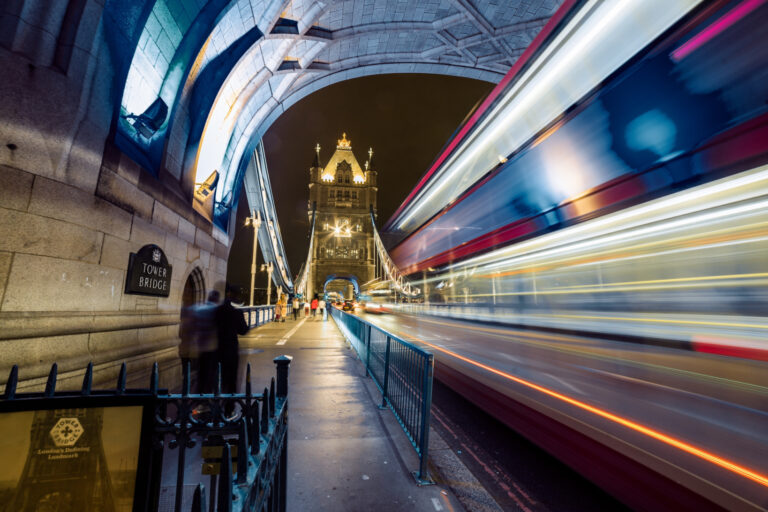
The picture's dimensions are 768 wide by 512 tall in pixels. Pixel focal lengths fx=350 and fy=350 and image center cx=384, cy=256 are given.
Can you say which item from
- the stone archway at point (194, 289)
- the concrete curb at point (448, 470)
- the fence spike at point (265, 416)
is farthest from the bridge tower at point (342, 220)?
the fence spike at point (265, 416)

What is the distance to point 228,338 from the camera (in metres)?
4.33

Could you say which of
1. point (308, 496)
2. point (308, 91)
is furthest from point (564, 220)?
point (308, 91)

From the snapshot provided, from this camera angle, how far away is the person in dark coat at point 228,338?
4.31 metres

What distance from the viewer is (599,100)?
501 centimetres

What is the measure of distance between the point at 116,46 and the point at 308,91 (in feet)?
31.2

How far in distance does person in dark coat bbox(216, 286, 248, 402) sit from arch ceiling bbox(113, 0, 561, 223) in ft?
8.52

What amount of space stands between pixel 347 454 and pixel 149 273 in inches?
143

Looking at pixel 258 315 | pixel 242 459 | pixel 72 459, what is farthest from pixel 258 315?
Result: pixel 242 459

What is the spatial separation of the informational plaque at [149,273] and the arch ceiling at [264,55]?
137 cm

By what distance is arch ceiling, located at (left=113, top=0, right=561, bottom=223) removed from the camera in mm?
5395

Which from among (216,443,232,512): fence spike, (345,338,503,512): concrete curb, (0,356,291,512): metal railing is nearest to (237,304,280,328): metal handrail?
(345,338,503,512): concrete curb

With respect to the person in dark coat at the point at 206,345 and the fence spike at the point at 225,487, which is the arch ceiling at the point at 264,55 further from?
the fence spike at the point at 225,487

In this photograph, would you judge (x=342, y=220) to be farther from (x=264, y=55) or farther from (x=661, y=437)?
(x=661, y=437)

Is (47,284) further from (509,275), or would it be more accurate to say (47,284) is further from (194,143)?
(509,275)
